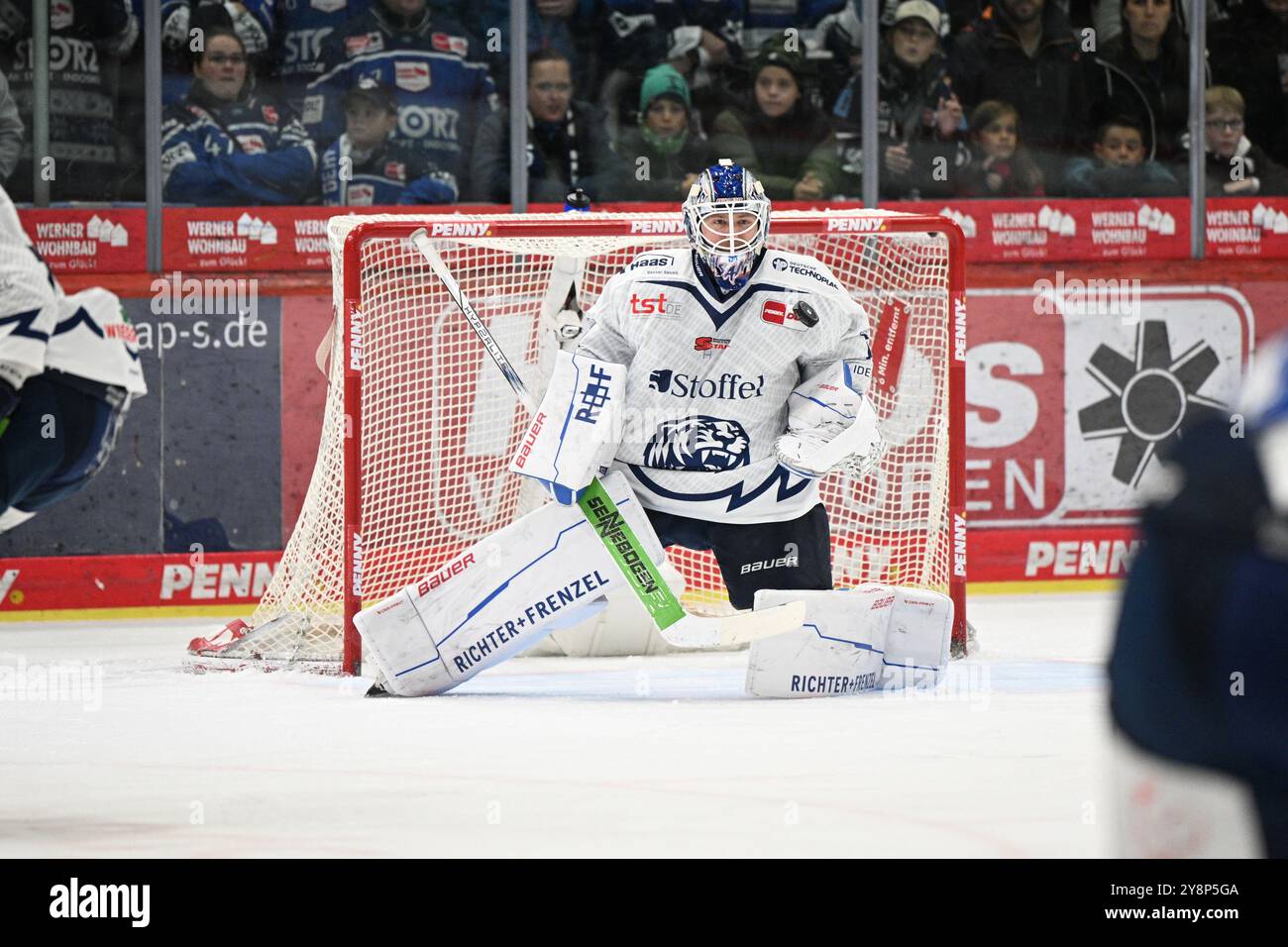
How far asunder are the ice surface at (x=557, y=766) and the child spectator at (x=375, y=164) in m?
2.85

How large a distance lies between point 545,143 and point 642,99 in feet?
1.50

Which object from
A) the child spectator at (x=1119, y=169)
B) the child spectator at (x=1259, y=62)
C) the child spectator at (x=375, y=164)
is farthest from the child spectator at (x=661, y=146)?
the child spectator at (x=1259, y=62)

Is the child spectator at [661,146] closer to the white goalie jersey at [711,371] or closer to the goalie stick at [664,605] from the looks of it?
the white goalie jersey at [711,371]

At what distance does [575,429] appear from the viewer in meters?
4.87

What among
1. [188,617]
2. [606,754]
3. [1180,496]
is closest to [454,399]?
[188,617]

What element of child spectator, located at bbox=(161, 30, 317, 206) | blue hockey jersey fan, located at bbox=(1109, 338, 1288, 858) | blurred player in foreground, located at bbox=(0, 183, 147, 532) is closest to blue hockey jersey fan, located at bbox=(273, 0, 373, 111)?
child spectator, located at bbox=(161, 30, 317, 206)

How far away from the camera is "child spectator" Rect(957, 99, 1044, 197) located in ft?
27.8

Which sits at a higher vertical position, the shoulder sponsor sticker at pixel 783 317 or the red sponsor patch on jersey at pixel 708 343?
the shoulder sponsor sticker at pixel 783 317

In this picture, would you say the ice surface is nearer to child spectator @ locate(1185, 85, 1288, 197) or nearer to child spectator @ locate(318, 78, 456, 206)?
child spectator @ locate(318, 78, 456, 206)

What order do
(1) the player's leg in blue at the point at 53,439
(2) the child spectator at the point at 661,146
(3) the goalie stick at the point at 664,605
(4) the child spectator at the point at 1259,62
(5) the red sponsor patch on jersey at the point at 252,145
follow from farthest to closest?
(4) the child spectator at the point at 1259,62 < (2) the child spectator at the point at 661,146 < (5) the red sponsor patch on jersey at the point at 252,145 < (3) the goalie stick at the point at 664,605 < (1) the player's leg in blue at the point at 53,439

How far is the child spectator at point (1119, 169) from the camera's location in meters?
8.55

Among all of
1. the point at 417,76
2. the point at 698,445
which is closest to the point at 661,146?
the point at 417,76

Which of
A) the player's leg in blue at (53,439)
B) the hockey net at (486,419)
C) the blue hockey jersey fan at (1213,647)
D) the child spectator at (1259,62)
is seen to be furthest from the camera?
the child spectator at (1259,62)

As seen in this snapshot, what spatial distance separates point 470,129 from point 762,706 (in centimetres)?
412
